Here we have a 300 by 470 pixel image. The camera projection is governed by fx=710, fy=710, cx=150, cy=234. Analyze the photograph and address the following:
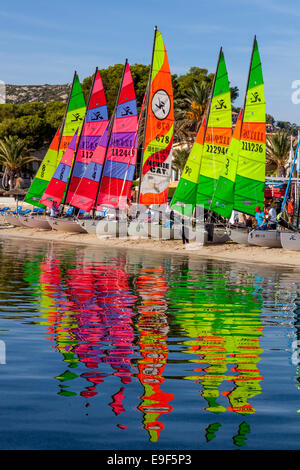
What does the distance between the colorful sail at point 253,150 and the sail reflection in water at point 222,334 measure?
13.2m

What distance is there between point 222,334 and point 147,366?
3.39m

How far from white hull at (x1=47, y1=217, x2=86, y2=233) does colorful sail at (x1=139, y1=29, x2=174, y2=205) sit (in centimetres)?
569

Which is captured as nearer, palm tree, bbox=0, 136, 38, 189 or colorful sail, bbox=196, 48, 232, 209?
colorful sail, bbox=196, 48, 232, 209

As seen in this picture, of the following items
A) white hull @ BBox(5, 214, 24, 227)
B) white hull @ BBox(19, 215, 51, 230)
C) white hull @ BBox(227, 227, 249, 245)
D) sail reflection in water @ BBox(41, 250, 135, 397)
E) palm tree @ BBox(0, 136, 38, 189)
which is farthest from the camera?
palm tree @ BBox(0, 136, 38, 189)

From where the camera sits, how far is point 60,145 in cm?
5025

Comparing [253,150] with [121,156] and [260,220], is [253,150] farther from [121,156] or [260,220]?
[121,156]

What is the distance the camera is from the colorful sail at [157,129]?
41.2m

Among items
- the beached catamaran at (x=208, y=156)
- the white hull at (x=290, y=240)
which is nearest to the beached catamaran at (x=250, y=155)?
the beached catamaran at (x=208, y=156)

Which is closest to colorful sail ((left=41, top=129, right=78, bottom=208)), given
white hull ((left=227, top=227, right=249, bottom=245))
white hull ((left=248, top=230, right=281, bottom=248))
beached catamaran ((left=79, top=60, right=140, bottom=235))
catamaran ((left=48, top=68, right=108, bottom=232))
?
catamaran ((left=48, top=68, right=108, bottom=232))

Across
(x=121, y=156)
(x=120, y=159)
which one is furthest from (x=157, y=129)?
(x=120, y=159)

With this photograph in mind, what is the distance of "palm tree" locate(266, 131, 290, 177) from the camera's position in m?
65.1

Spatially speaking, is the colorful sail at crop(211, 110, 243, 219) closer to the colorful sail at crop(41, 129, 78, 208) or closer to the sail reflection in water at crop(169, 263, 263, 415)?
the colorful sail at crop(41, 129, 78, 208)

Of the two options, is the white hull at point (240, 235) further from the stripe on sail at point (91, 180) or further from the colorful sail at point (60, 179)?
the colorful sail at point (60, 179)

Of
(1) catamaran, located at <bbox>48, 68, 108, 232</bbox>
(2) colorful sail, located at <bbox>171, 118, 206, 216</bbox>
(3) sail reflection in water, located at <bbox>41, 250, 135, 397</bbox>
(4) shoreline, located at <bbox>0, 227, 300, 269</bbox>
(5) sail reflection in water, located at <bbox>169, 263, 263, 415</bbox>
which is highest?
(1) catamaran, located at <bbox>48, 68, 108, 232</bbox>
